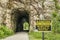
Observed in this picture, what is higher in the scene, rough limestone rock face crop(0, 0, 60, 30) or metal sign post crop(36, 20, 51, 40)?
rough limestone rock face crop(0, 0, 60, 30)

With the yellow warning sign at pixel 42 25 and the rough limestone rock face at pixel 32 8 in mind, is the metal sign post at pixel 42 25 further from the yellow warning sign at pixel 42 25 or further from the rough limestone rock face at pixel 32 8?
the rough limestone rock face at pixel 32 8

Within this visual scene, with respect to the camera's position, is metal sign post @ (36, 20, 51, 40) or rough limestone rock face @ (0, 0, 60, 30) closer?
metal sign post @ (36, 20, 51, 40)

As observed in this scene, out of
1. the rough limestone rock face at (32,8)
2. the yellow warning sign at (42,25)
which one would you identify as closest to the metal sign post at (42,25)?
the yellow warning sign at (42,25)

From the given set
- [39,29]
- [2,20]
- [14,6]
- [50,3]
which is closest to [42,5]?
[50,3]

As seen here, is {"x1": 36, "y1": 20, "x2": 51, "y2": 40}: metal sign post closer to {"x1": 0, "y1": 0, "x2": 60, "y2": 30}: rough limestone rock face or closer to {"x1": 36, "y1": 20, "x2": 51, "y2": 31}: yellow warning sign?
{"x1": 36, "y1": 20, "x2": 51, "y2": 31}: yellow warning sign

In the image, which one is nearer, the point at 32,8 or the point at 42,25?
the point at 42,25

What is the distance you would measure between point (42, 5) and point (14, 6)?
385 cm

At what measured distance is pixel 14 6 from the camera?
3341 centimetres

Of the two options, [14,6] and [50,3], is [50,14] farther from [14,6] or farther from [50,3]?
[14,6]

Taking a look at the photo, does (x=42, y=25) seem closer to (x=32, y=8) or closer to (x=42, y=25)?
(x=42, y=25)

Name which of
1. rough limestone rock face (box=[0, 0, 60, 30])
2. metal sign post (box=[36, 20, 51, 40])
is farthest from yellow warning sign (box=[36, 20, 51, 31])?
rough limestone rock face (box=[0, 0, 60, 30])

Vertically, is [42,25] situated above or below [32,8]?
below

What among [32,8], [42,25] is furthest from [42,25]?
[32,8]

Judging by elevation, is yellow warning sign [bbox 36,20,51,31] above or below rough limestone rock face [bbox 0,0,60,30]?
below
